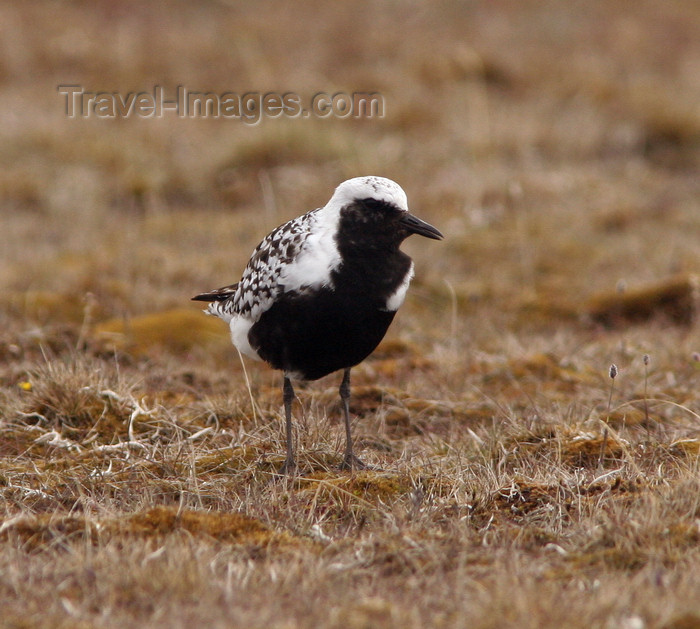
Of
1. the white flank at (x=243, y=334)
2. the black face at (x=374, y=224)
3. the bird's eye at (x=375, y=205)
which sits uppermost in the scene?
the bird's eye at (x=375, y=205)

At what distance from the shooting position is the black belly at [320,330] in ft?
13.9

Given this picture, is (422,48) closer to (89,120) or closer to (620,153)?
(620,153)

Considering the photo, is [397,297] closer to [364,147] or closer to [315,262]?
[315,262]

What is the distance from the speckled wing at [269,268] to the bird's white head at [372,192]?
0.22m

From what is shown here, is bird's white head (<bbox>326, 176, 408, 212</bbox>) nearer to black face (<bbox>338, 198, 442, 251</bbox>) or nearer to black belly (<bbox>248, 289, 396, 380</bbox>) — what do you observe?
black face (<bbox>338, 198, 442, 251</bbox>)

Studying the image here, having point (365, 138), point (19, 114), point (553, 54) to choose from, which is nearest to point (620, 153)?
point (365, 138)

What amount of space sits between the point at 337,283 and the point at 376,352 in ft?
7.25

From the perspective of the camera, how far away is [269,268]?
4.50 metres

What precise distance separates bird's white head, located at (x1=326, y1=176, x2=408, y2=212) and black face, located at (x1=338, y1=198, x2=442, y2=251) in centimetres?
2

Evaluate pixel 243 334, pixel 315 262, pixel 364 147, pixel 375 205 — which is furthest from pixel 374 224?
pixel 364 147

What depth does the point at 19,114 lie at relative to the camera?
11562 millimetres

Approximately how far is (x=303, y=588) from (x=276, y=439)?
1.57 metres

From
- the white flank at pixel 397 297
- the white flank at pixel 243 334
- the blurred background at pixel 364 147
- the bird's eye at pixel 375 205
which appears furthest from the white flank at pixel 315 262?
the blurred background at pixel 364 147

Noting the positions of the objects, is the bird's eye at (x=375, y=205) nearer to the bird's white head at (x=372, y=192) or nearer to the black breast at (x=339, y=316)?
the bird's white head at (x=372, y=192)
